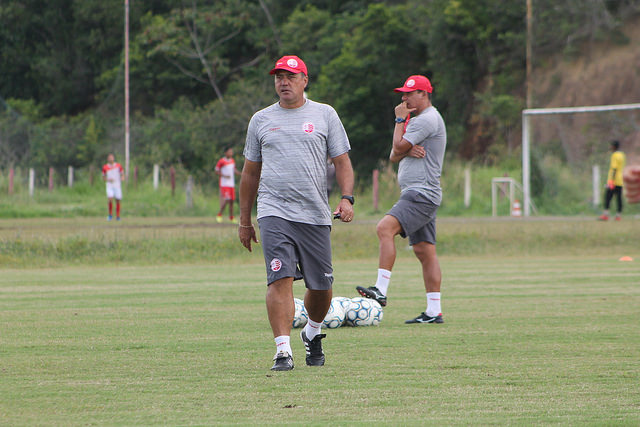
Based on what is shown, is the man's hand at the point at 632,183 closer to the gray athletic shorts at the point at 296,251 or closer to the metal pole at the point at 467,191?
the metal pole at the point at 467,191

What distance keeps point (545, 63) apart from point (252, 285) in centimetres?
3412

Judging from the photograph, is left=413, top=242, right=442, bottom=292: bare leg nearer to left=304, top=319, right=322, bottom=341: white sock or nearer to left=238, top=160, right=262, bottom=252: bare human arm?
left=304, top=319, right=322, bottom=341: white sock

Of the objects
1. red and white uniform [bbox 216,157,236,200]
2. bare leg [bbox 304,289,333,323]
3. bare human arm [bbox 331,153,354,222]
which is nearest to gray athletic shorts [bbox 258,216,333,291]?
bare leg [bbox 304,289,333,323]

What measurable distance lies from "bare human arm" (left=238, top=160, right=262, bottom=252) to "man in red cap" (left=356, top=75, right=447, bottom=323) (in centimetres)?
261

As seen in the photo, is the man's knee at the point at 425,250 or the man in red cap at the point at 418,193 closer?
the man in red cap at the point at 418,193

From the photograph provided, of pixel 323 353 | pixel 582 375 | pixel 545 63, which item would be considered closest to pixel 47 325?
pixel 323 353

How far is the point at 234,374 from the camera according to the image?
654 cm

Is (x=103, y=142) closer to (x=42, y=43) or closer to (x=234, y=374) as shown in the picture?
(x=42, y=43)

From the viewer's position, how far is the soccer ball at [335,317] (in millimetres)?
9219

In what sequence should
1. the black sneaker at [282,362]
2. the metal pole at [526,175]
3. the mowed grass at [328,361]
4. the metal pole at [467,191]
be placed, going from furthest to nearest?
the metal pole at [467,191], the metal pole at [526,175], the black sneaker at [282,362], the mowed grass at [328,361]

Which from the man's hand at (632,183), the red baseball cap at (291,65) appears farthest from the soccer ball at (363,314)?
the man's hand at (632,183)

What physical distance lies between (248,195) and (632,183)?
2391 centimetres

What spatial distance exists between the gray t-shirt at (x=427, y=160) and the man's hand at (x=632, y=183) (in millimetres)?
19893

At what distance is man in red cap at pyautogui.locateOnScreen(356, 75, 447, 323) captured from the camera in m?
9.58
